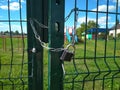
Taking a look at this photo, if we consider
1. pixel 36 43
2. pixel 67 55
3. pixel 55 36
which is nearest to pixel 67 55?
pixel 67 55

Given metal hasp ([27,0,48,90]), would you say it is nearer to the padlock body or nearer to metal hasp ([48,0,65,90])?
metal hasp ([48,0,65,90])

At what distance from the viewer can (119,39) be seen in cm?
245

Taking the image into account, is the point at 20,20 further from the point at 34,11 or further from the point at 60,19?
the point at 60,19

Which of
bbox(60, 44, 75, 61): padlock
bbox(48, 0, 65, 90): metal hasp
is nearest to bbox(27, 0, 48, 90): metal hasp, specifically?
bbox(48, 0, 65, 90): metal hasp

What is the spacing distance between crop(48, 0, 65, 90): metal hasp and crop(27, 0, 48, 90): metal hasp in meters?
0.11

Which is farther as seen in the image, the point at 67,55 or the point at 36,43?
the point at 36,43

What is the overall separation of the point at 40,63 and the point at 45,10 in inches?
15.2

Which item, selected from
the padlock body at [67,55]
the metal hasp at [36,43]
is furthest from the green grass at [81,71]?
the padlock body at [67,55]

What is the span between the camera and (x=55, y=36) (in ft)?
6.21

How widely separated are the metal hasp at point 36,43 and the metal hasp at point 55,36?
0.35 feet

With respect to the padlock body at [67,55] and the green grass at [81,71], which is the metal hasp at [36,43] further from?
the padlock body at [67,55]

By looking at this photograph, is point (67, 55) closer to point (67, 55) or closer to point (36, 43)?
point (67, 55)

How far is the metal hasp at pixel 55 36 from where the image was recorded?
6.16 feet

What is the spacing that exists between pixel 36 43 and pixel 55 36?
17 centimetres
